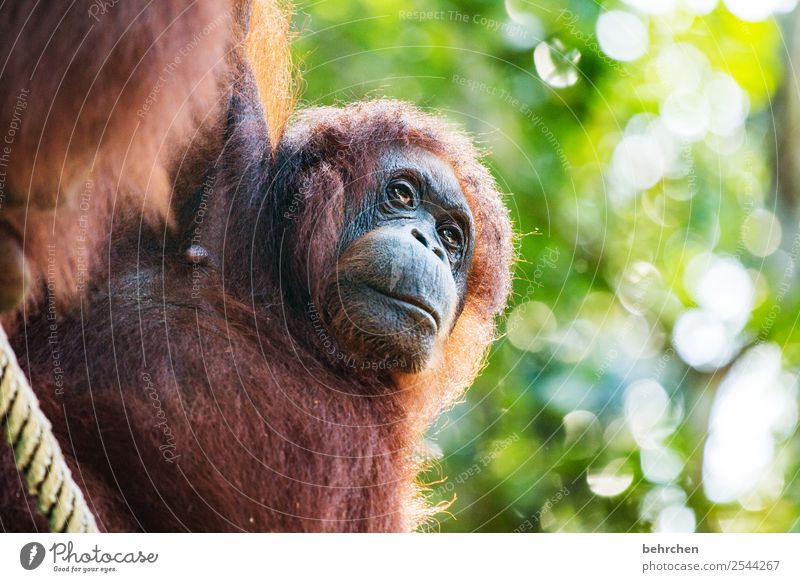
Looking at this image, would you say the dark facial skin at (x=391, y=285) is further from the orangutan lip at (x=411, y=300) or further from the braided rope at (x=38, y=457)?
the braided rope at (x=38, y=457)

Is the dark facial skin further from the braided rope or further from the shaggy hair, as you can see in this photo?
the braided rope

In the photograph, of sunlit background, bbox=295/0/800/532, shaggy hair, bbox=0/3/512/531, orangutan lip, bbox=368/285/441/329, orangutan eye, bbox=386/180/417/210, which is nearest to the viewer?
shaggy hair, bbox=0/3/512/531

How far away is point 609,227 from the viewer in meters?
4.08

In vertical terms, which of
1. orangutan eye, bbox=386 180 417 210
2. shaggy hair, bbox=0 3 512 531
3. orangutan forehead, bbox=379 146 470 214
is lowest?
shaggy hair, bbox=0 3 512 531

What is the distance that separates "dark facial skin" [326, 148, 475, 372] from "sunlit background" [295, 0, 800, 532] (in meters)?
1.20

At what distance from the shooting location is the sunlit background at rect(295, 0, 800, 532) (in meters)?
3.74

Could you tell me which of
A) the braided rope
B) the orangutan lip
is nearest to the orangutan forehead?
the orangutan lip

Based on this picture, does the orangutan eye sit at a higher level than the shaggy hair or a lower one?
higher

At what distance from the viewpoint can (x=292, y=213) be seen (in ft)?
8.11

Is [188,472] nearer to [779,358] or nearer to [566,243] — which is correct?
[566,243]

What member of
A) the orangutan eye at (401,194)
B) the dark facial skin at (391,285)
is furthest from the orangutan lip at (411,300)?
the orangutan eye at (401,194)

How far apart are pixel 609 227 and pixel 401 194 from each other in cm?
178

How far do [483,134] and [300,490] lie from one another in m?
1.86
